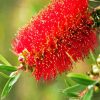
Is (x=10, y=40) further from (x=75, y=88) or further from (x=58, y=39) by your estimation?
(x=75, y=88)

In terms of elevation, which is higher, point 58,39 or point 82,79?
point 58,39

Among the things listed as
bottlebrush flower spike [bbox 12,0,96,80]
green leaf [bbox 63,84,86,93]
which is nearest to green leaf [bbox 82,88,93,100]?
green leaf [bbox 63,84,86,93]

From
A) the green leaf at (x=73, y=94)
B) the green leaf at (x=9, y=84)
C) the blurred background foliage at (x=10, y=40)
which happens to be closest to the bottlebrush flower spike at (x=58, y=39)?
the green leaf at (x=9, y=84)

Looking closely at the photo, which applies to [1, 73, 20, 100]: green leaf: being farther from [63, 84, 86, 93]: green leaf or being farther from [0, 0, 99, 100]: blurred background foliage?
[0, 0, 99, 100]: blurred background foliage

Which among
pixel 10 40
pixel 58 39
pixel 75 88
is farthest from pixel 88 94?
pixel 10 40

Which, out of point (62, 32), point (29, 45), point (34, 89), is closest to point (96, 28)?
point (62, 32)

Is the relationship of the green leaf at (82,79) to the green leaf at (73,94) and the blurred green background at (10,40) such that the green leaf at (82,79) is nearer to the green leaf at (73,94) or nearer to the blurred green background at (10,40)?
the green leaf at (73,94)

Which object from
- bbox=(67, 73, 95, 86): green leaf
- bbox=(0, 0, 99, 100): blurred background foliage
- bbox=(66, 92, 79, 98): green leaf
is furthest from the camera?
bbox=(0, 0, 99, 100): blurred background foliage

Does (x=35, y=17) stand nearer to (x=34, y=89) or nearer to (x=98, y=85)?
(x=98, y=85)
